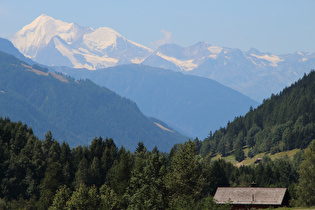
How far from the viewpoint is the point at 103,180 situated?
189875 mm

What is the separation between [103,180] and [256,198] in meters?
71.5

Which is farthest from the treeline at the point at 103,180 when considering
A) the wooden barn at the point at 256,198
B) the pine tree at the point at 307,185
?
the pine tree at the point at 307,185

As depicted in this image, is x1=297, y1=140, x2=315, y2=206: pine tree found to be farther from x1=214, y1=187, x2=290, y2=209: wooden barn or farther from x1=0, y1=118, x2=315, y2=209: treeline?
x1=0, y1=118, x2=315, y2=209: treeline

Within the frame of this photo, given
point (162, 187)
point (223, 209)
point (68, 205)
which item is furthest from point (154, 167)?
point (68, 205)

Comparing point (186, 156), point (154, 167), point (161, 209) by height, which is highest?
point (186, 156)

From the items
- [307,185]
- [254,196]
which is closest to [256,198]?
[254,196]

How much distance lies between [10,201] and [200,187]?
6453cm

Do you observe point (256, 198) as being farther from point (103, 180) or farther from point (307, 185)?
point (103, 180)

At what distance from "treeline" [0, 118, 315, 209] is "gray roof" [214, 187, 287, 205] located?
5956 millimetres

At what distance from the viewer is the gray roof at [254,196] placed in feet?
420

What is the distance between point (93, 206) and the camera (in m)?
125

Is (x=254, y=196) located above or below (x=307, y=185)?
below

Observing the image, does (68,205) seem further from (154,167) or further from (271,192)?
(271,192)

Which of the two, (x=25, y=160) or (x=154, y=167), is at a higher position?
(x=25, y=160)
